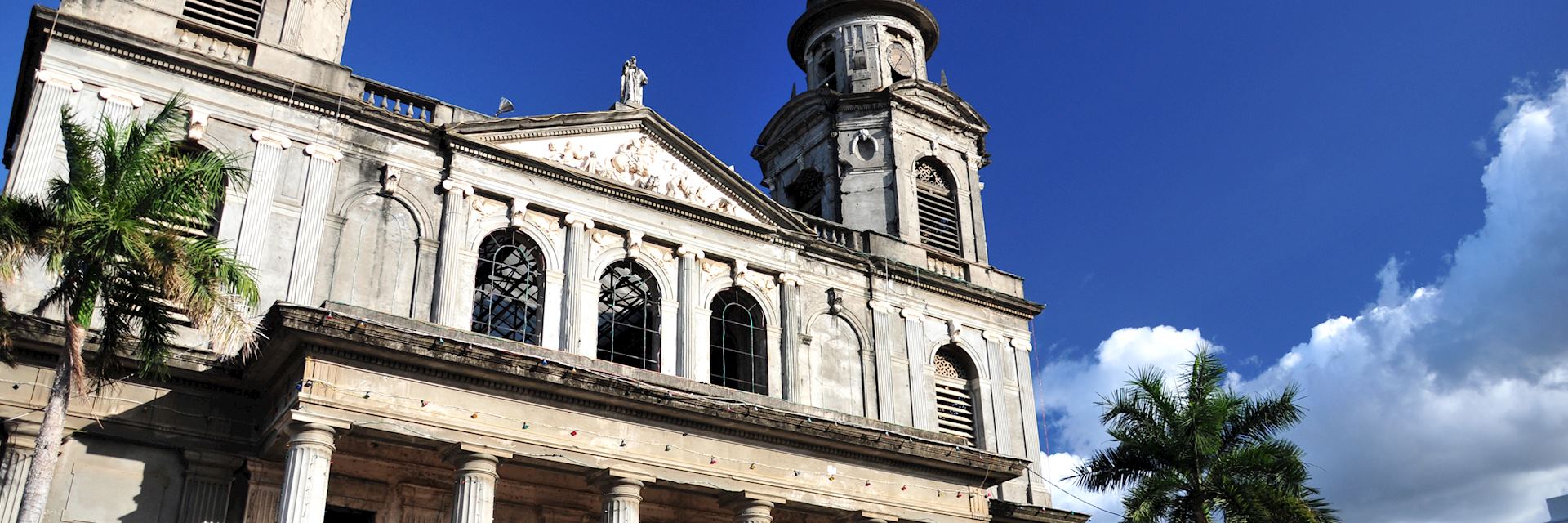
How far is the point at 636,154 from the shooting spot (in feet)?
78.9

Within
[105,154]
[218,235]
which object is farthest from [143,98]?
[105,154]

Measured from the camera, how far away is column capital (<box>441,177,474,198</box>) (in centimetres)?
2127

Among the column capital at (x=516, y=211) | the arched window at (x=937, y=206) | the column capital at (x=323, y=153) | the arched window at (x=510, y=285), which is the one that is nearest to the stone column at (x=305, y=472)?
the arched window at (x=510, y=285)

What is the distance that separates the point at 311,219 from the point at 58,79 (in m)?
4.12

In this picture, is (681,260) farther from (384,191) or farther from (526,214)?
(384,191)

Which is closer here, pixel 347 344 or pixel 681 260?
pixel 347 344

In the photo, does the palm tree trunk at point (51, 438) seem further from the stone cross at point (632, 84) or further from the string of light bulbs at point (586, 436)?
the stone cross at point (632, 84)

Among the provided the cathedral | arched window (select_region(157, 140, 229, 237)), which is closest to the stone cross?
the cathedral

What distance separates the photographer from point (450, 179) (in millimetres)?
21344

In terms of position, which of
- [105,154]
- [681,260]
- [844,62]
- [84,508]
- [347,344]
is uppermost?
[844,62]

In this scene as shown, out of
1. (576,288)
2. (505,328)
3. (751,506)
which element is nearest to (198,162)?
(576,288)

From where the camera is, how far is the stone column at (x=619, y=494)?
1755 centimetres

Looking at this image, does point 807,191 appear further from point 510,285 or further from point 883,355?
point 510,285

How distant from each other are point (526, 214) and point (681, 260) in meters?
3.17
